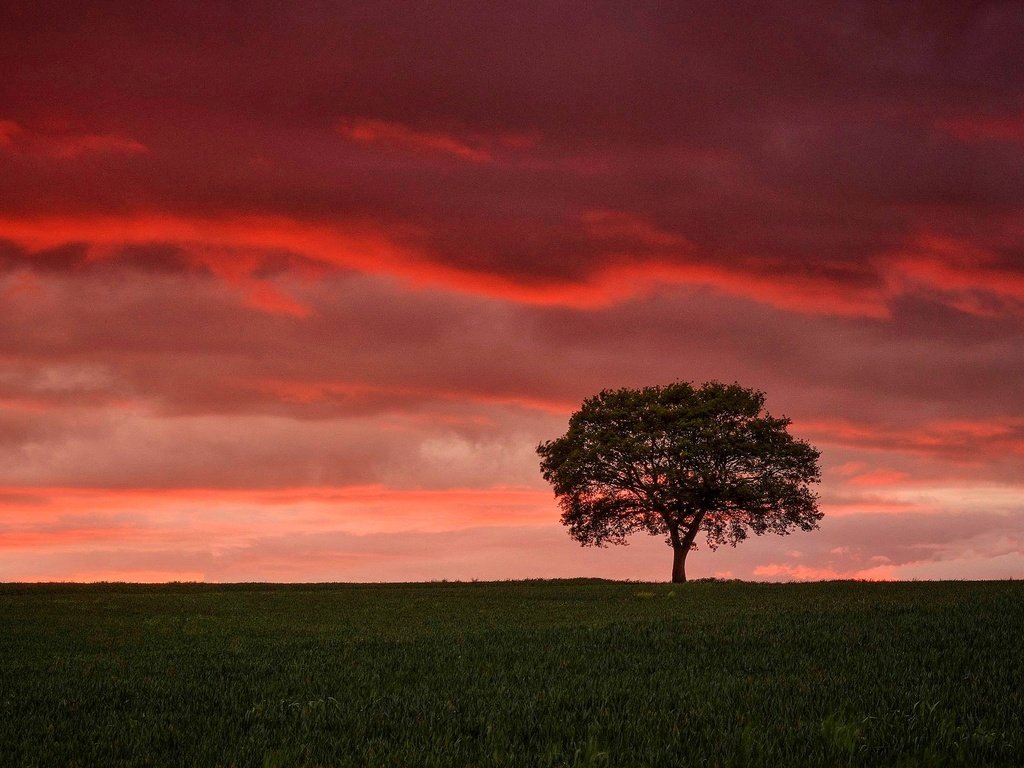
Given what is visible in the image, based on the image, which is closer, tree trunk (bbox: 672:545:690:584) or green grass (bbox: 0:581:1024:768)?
green grass (bbox: 0:581:1024:768)

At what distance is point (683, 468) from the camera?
5200 centimetres

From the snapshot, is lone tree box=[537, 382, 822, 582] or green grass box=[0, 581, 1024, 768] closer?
green grass box=[0, 581, 1024, 768]

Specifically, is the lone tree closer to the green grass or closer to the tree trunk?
the tree trunk

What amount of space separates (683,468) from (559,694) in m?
42.2

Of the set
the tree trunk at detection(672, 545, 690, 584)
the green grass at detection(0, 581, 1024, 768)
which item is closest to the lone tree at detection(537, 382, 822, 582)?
the tree trunk at detection(672, 545, 690, 584)

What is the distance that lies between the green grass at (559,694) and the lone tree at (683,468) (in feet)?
96.7

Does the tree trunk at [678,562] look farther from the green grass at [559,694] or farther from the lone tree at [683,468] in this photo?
the green grass at [559,694]

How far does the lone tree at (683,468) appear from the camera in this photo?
51875 mm

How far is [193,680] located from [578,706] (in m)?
6.75

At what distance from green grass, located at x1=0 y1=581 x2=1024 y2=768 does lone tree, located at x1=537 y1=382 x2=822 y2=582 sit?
29475 mm

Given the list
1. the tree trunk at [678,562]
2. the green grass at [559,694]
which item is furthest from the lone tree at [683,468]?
the green grass at [559,694]

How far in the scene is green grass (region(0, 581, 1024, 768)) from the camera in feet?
27.4

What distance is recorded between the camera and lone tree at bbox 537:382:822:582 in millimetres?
51875

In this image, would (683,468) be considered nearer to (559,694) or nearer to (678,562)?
(678,562)
